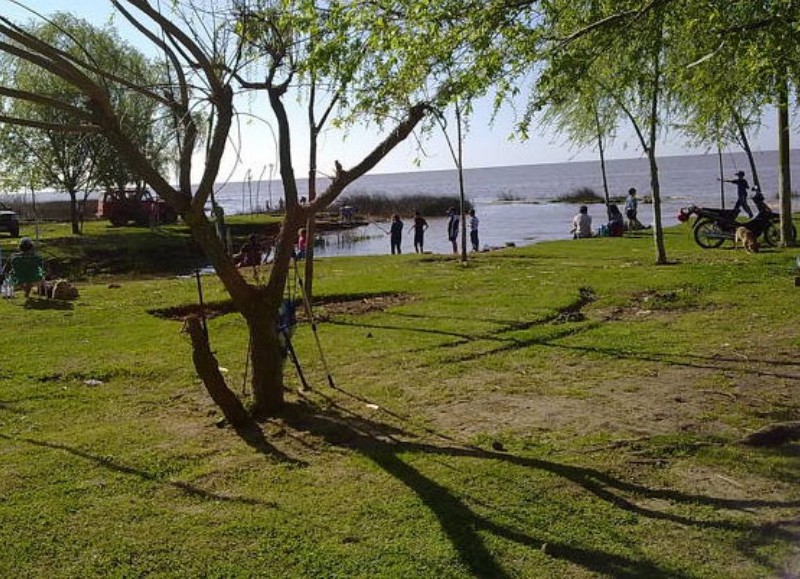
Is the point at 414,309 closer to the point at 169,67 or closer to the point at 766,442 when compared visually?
the point at 169,67

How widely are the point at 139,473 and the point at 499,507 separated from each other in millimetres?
2426

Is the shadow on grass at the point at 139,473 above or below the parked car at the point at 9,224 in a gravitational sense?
below

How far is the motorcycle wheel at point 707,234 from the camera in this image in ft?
62.3

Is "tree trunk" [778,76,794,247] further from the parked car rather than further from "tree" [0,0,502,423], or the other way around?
the parked car

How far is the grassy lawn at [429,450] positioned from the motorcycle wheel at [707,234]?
25.1ft

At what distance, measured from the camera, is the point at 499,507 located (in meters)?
4.69

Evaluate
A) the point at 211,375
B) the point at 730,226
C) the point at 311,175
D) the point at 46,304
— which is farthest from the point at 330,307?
the point at 730,226

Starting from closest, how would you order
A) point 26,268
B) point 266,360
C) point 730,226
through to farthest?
point 266,360, point 26,268, point 730,226

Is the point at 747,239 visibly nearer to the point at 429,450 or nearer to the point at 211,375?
the point at 429,450

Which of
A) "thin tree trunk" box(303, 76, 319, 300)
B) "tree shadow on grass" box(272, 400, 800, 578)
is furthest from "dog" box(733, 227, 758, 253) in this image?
"tree shadow on grass" box(272, 400, 800, 578)

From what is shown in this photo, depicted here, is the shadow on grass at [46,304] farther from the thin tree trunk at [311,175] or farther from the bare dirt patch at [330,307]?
the thin tree trunk at [311,175]

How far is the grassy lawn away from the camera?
13.7 ft

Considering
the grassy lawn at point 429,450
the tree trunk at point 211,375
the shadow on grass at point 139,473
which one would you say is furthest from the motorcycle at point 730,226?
the shadow on grass at point 139,473

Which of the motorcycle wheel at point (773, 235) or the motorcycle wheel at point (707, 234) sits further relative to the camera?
the motorcycle wheel at point (707, 234)
